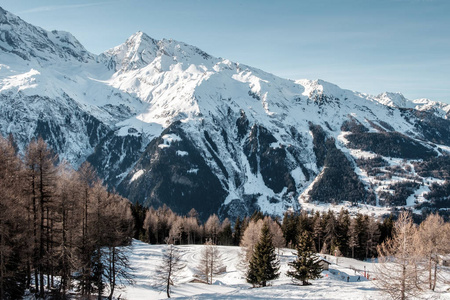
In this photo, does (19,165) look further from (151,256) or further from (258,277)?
(151,256)

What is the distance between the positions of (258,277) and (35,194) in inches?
1303

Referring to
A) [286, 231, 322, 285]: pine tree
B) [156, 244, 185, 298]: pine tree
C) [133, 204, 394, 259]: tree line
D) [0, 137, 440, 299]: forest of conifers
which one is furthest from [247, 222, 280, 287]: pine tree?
[0, 137, 440, 299]: forest of conifers

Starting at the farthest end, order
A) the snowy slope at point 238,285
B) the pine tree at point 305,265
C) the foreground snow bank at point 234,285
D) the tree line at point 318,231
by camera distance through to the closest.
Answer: the tree line at point 318,231, the pine tree at point 305,265, the foreground snow bank at point 234,285, the snowy slope at point 238,285

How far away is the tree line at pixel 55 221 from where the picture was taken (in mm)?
29266

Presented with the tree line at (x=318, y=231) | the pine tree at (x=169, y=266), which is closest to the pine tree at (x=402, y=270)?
the pine tree at (x=169, y=266)

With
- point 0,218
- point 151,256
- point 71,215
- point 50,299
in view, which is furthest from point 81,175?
point 151,256

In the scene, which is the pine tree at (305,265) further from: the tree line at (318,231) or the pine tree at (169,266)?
the tree line at (318,231)

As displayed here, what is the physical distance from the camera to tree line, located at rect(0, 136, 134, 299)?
2927 cm

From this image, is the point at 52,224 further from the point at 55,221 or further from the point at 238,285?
the point at 238,285

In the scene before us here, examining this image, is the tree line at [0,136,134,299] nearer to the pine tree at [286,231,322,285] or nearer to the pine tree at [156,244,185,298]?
the pine tree at [156,244,185,298]

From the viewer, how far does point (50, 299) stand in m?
32.2

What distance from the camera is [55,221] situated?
3312 cm

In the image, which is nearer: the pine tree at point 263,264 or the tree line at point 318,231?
the pine tree at point 263,264

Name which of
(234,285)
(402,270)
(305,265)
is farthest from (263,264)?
(402,270)
